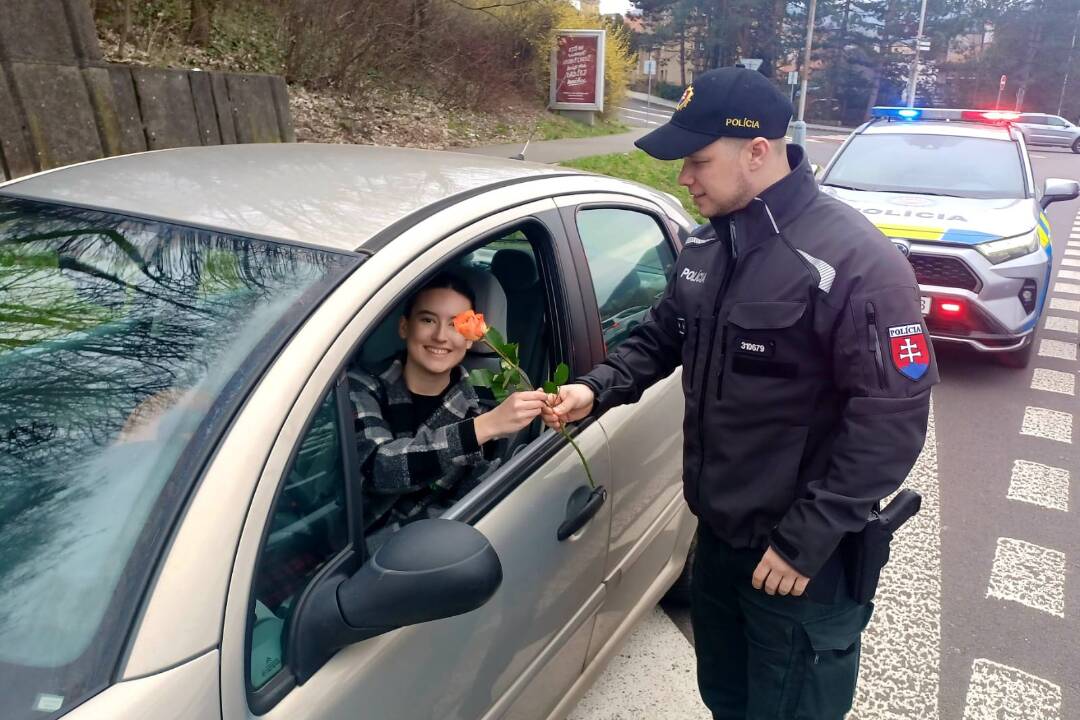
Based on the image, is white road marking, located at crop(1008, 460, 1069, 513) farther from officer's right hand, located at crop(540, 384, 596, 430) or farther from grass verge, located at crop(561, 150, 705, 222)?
grass verge, located at crop(561, 150, 705, 222)

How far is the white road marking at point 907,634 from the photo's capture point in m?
2.66

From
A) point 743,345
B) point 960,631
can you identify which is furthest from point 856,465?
point 960,631

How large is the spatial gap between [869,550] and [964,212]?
4739mm

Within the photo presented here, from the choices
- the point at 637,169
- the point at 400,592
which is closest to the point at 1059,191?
the point at 400,592

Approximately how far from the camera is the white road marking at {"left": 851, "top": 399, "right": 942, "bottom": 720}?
105 inches

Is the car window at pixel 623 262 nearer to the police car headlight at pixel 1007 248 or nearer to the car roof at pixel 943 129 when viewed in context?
the police car headlight at pixel 1007 248

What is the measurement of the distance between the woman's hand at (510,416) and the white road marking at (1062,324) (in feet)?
22.1

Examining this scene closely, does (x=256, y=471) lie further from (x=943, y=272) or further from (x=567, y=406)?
(x=943, y=272)

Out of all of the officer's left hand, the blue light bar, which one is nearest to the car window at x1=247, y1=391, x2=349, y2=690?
the officer's left hand

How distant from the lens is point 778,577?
5.51 ft

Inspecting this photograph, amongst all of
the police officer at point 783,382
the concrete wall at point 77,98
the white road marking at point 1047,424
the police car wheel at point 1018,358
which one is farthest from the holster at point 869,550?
the concrete wall at point 77,98

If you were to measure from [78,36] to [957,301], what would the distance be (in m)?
5.86

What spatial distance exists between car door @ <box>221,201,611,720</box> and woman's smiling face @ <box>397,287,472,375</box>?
0.25m

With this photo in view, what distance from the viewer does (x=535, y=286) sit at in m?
2.34
